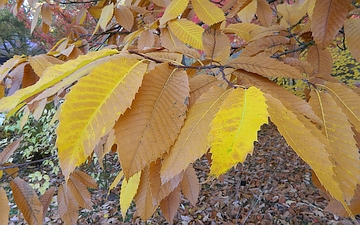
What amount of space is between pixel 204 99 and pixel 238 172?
2.98 m

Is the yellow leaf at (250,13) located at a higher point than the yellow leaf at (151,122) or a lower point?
higher

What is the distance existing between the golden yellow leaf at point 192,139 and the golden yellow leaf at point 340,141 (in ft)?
0.57

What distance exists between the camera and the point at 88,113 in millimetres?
280

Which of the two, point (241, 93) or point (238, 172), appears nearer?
point (241, 93)

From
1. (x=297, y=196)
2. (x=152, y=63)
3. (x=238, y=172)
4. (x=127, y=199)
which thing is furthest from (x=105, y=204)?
(x=152, y=63)

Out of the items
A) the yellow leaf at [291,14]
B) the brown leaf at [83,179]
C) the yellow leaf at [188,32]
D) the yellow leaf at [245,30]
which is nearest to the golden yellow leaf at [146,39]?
the yellow leaf at [188,32]

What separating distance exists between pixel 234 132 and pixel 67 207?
1095mm

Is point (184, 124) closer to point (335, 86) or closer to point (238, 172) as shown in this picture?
point (335, 86)

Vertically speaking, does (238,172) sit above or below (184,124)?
below

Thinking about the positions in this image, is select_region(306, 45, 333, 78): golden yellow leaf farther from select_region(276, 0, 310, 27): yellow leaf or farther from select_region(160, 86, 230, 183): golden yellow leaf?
select_region(160, 86, 230, 183): golden yellow leaf

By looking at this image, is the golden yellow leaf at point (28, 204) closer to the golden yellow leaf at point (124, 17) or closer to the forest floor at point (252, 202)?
the golden yellow leaf at point (124, 17)

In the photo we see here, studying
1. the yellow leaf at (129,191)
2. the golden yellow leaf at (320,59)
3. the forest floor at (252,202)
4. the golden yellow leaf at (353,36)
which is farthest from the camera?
the forest floor at (252,202)

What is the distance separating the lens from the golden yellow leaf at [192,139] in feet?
0.99

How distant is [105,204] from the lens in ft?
9.03
